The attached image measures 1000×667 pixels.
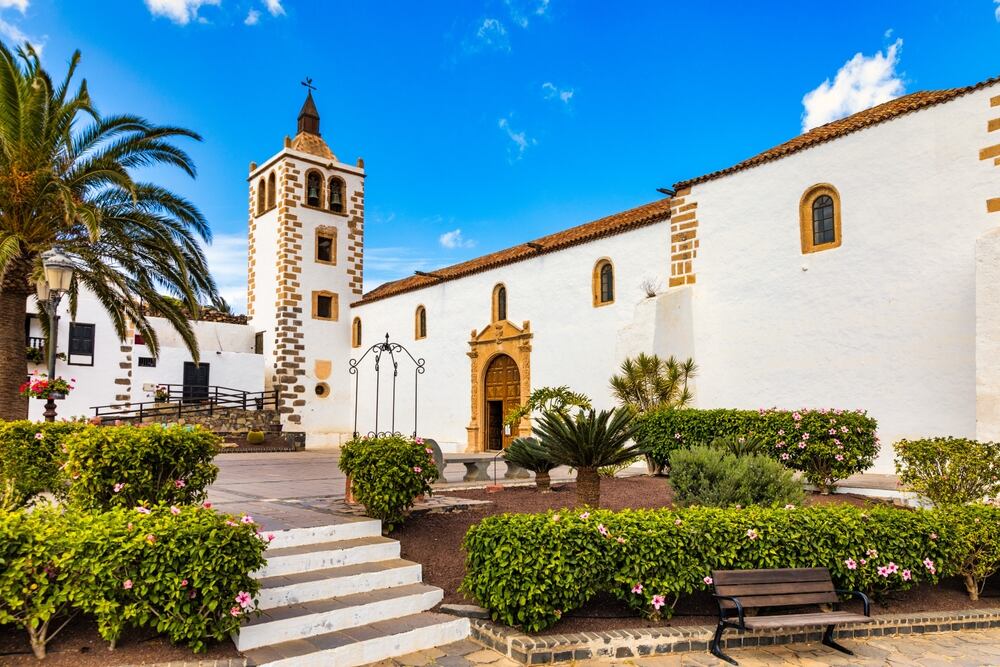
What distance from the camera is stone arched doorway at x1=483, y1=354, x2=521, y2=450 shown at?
19.3 m

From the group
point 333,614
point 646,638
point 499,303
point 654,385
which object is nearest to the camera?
point 646,638

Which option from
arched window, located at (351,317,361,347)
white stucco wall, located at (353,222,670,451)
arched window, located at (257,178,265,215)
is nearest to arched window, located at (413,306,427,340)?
white stucco wall, located at (353,222,670,451)

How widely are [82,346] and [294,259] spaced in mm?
7233

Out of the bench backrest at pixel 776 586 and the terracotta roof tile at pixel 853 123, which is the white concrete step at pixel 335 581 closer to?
the bench backrest at pixel 776 586

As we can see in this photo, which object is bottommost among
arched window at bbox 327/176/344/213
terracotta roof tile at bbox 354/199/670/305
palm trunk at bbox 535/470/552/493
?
palm trunk at bbox 535/470/552/493

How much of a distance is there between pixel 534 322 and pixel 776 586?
1392cm

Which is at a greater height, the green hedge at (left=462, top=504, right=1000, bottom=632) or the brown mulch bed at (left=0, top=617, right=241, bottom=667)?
the green hedge at (left=462, top=504, right=1000, bottom=632)

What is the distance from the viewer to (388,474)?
630 cm

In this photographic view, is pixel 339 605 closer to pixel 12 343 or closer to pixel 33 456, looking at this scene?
pixel 33 456

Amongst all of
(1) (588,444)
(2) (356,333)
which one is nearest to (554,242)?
(2) (356,333)

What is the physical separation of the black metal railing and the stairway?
1772 cm

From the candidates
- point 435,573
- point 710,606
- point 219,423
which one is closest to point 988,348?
point 710,606

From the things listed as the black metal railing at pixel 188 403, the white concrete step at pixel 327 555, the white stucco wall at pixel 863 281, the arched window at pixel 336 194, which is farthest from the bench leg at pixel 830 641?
the arched window at pixel 336 194

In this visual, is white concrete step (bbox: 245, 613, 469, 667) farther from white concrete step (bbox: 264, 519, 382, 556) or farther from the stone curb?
white concrete step (bbox: 264, 519, 382, 556)
